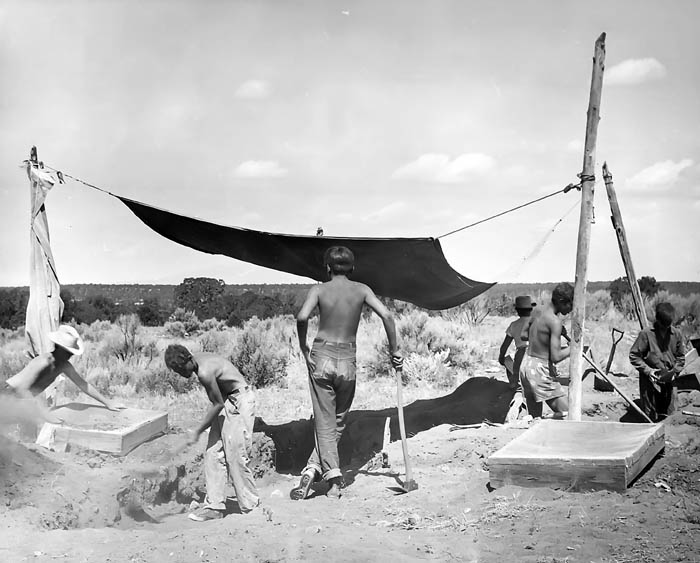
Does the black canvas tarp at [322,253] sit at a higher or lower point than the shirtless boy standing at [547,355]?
higher

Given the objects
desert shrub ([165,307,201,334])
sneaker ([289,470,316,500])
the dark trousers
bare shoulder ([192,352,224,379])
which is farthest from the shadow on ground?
desert shrub ([165,307,201,334])

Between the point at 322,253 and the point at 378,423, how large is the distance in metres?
2.58

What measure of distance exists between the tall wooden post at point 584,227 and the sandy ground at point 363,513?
89cm

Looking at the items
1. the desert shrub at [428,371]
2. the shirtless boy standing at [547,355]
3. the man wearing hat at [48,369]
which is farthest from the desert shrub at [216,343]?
the shirtless boy standing at [547,355]

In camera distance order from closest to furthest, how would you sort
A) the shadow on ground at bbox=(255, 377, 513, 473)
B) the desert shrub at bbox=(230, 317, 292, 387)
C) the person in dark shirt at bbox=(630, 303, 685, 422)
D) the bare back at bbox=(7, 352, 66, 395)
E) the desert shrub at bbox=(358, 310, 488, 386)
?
the bare back at bbox=(7, 352, 66, 395), the person in dark shirt at bbox=(630, 303, 685, 422), the shadow on ground at bbox=(255, 377, 513, 473), the desert shrub at bbox=(230, 317, 292, 387), the desert shrub at bbox=(358, 310, 488, 386)

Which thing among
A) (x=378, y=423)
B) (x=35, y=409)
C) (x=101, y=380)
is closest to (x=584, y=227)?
(x=378, y=423)

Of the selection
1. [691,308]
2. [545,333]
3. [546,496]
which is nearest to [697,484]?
[546,496]

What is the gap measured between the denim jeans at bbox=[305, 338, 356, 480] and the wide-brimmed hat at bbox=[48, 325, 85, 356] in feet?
7.35

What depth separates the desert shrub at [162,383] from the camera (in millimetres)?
10828

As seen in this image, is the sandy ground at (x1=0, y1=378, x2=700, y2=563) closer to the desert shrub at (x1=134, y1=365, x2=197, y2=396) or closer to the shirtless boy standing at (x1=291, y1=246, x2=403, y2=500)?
the shirtless boy standing at (x1=291, y1=246, x2=403, y2=500)

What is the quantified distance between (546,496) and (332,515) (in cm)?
155

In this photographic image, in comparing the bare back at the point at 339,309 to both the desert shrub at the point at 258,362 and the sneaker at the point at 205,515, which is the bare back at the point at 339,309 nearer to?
the sneaker at the point at 205,515

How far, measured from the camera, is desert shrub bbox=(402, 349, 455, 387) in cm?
1106

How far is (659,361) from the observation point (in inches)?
287
